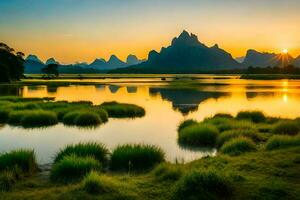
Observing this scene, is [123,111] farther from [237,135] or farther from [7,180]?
[7,180]

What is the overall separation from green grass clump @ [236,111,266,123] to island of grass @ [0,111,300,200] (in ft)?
49.7

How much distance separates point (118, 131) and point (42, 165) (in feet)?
48.8

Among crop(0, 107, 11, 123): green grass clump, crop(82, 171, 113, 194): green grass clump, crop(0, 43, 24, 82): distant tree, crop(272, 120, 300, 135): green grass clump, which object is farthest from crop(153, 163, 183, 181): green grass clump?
crop(0, 43, 24, 82): distant tree

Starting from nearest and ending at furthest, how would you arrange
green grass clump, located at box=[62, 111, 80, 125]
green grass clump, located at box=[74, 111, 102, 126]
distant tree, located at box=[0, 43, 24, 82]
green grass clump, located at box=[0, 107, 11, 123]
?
green grass clump, located at box=[74, 111, 102, 126]
green grass clump, located at box=[62, 111, 80, 125]
green grass clump, located at box=[0, 107, 11, 123]
distant tree, located at box=[0, 43, 24, 82]

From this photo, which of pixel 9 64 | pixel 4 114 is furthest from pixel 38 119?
pixel 9 64

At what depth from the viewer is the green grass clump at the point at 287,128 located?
26.8 metres

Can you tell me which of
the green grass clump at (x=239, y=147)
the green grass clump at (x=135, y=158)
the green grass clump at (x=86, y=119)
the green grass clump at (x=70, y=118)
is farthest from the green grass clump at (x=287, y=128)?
the green grass clump at (x=70, y=118)

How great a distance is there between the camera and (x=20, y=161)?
17344 mm

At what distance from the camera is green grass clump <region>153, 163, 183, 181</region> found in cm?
1476

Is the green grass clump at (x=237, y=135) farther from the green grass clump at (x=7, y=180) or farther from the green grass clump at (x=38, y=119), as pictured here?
the green grass clump at (x=38, y=119)

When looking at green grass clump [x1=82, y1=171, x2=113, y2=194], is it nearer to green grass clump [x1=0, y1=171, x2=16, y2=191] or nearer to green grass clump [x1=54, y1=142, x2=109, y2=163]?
green grass clump [x1=0, y1=171, x2=16, y2=191]

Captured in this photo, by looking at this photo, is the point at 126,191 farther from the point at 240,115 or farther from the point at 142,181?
the point at 240,115

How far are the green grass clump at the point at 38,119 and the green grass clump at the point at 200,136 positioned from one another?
48.1 feet

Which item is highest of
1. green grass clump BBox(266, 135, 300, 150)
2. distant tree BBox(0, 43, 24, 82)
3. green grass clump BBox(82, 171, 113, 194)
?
distant tree BBox(0, 43, 24, 82)
